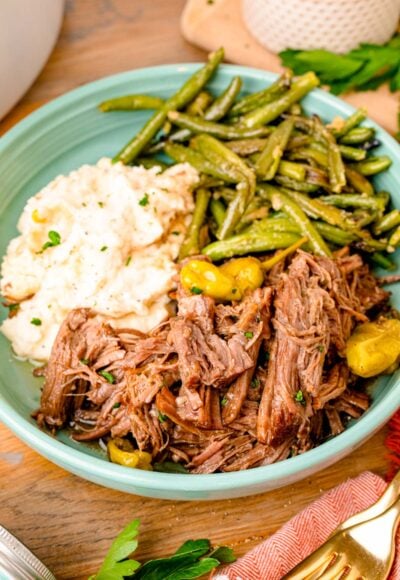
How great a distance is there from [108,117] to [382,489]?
9.53 ft

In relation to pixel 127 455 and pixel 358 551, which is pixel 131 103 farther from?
pixel 358 551

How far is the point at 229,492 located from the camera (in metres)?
3.39

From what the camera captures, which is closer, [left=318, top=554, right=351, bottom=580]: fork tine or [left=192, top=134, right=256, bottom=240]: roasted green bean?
[left=318, top=554, right=351, bottom=580]: fork tine

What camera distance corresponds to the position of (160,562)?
3.35 meters

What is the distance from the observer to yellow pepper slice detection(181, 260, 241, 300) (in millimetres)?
3920

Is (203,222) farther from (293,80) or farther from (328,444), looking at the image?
(328,444)

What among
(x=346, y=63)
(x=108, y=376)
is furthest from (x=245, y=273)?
(x=346, y=63)

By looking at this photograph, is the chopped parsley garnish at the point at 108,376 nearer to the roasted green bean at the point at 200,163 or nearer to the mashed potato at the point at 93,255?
the mashed potato at the point at 93,255

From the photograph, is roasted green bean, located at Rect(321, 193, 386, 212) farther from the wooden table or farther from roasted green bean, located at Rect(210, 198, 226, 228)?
the wooden table

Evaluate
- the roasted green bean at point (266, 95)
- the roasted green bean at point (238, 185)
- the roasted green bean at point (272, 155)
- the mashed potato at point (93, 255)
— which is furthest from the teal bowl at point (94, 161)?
the roasted green bean at point (238, 185)

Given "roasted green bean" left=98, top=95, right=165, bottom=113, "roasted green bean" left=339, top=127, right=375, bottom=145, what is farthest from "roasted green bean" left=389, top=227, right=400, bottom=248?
"roasted green bean" left=98, top=95, right=165, bottom=113

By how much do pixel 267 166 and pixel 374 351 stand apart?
4.52 ft

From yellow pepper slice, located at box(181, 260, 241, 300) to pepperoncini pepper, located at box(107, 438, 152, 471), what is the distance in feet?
2.83

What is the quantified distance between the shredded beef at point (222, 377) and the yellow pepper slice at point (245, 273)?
0.29 feet
